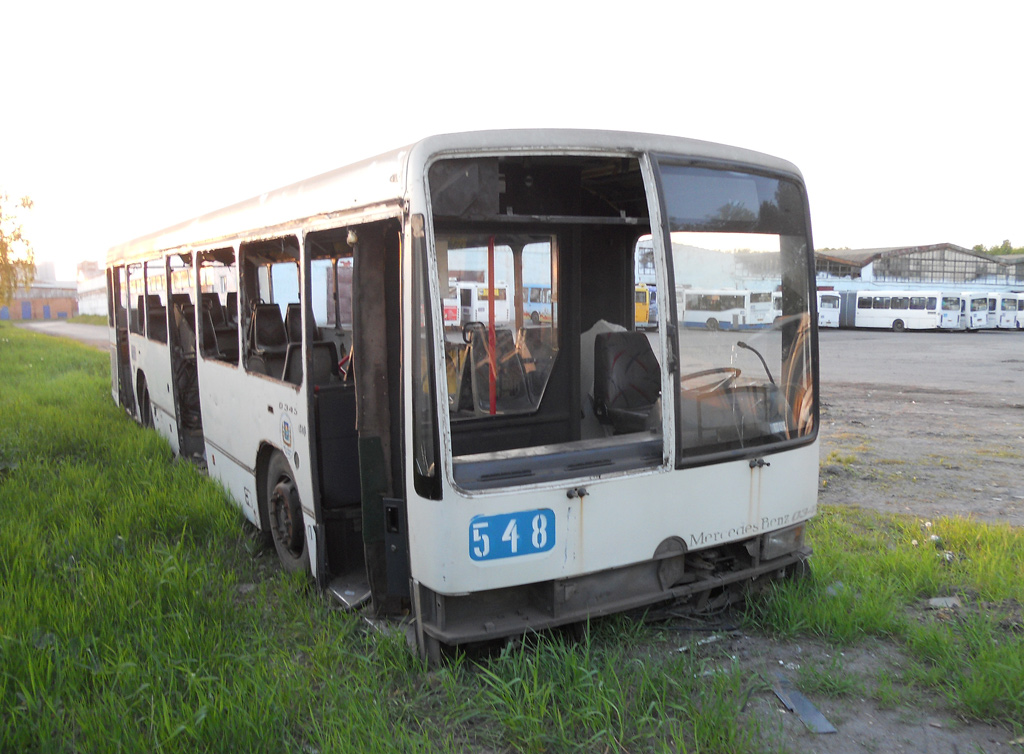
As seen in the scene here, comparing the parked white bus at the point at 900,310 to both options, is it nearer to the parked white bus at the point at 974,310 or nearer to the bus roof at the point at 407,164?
the parked white bus at the point at 974,310

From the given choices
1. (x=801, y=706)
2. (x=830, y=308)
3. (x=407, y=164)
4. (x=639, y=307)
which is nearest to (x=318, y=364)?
(x=407, y=164)

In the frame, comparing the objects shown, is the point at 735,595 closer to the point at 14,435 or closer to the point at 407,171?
the point at 407,171

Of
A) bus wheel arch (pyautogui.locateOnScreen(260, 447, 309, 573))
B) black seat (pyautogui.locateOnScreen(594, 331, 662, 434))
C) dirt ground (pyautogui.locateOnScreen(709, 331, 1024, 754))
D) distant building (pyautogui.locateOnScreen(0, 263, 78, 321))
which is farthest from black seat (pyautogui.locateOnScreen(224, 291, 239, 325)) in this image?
distant building (pyautogui.locateOnScreen(0, 263, 78, 321))

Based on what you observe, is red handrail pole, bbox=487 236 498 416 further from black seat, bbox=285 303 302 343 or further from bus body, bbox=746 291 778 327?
bus body, bbox=746 291 778 327

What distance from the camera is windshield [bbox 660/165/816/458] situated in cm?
375

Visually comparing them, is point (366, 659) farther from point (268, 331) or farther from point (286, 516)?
point (268, 331)

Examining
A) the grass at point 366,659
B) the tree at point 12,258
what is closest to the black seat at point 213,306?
the grass at point 366,659

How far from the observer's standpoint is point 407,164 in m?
3.35

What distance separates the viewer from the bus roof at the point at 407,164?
3.36 metres

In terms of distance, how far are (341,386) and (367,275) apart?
0.82m

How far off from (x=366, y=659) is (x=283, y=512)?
5.48 ft

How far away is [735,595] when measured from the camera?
4340 mm

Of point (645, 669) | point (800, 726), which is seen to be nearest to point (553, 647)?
point (645, 669)

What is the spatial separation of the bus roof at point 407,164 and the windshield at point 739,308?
116mm
